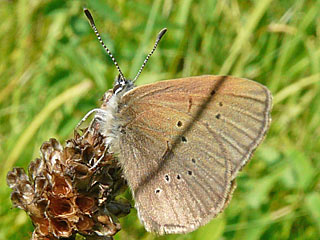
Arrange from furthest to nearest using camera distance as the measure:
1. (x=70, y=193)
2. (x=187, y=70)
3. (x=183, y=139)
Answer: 1. (x=187, y=70)
2. (x=183, y=139)
3. (x=70, y=193)

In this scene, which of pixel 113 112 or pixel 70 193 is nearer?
pixel 70 193

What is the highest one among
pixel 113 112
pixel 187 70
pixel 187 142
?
pixel 113 112

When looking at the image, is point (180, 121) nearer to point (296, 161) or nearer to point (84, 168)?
point (84, 168)

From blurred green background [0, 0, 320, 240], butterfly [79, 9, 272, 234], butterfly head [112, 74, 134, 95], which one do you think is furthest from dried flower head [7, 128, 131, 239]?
blurred green background [0, 0, 320, 240]

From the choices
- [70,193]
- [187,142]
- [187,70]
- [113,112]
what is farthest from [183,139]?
[187,70]

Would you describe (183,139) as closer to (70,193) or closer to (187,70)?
(70,193)

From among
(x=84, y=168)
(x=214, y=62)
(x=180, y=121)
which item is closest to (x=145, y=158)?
(x=180, y=121)
